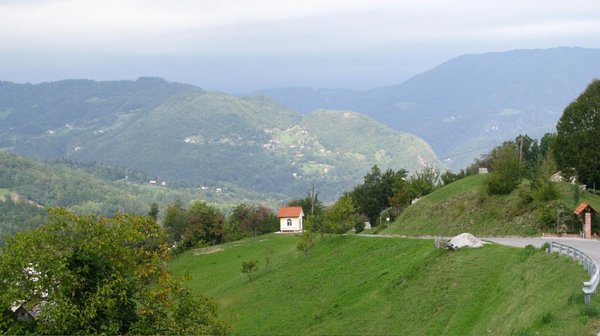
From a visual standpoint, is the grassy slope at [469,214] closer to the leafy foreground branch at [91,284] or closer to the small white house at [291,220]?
the leafy foreground branch at [91,284]

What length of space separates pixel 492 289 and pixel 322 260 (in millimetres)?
26503

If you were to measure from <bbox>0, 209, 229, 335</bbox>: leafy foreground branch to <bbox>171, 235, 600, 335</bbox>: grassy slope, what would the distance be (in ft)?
33.0

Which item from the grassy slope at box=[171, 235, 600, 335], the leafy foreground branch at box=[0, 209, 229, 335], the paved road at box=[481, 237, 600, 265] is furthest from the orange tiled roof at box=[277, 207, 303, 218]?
the leafy foreground branch at box=[0, 209, 229, 335]

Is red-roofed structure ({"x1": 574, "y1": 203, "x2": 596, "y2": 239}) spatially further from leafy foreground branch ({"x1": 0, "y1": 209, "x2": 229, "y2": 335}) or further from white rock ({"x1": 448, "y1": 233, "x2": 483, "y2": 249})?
leafy foreground branch ({"x1": 0, "y1": 209, "x2": 229, "y2": 335})

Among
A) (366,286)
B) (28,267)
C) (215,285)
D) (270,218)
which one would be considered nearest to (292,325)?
(366,286)

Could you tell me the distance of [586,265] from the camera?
83.5 ft

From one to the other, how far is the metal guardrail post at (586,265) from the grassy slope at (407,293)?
0.98ft

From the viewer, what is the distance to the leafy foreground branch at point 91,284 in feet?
76.3

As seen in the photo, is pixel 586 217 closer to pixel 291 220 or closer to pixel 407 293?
pixel 407 293

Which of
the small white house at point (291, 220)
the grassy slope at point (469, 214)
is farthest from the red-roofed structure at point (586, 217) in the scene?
the small white house at point (291, 220)

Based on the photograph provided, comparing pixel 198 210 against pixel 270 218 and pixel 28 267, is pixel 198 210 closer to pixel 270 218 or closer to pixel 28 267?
pixel 270 218

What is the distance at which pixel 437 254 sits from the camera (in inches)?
Answer: 1581

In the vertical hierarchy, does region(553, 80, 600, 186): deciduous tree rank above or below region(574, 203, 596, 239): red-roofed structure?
above

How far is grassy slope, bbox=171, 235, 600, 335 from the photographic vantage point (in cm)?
2455
